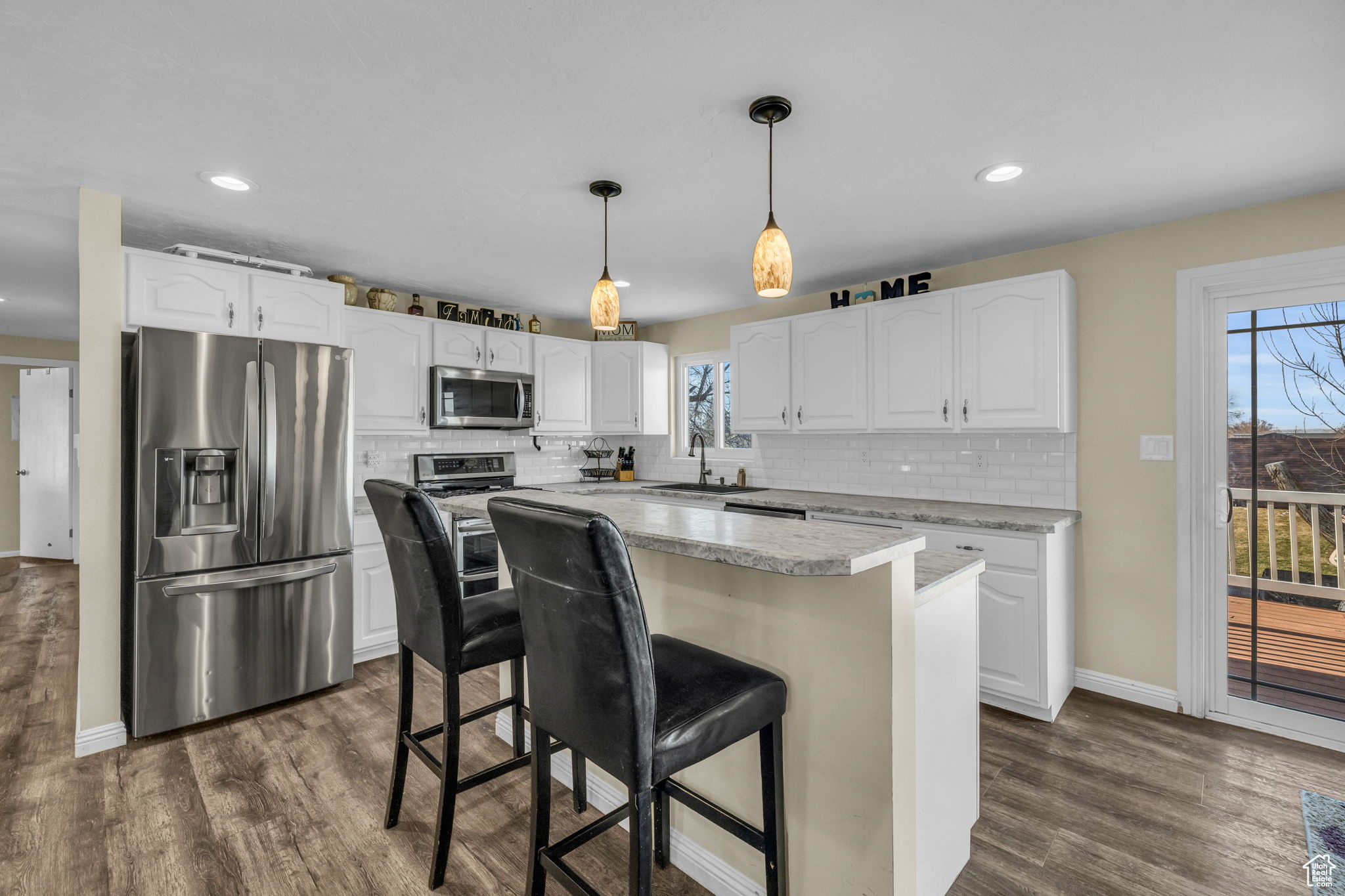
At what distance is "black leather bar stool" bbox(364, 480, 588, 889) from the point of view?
1.69m

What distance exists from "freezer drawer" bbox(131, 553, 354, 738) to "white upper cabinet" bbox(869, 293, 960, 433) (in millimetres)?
3111

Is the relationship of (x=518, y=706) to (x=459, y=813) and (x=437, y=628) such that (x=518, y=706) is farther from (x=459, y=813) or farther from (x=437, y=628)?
(x=437, y=628)

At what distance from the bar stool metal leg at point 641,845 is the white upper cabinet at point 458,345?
342 cm

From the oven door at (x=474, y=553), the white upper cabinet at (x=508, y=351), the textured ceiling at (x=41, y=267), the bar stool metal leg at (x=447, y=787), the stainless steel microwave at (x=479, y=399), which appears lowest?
the bar stool metal leg at (x=447, y=787)

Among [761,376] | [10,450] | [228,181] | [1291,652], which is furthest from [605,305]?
[10,450]

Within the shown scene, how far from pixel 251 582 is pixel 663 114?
2.72 metres

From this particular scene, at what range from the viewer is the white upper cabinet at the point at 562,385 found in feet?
15.1

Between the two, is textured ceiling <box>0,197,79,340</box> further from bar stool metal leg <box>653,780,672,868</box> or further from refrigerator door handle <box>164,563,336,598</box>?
bar stool metal leg <box>653,780,672,868</box>

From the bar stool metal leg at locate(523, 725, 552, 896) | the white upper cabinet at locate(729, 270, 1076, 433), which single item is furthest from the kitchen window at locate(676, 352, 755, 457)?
the bar stool metal leg at locate(523, 725, 552, 896)

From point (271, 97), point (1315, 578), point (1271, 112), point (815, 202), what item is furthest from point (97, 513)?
point (1315, 578)

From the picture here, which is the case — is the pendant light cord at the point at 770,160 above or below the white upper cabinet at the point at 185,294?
above

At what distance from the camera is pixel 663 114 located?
6.29ft

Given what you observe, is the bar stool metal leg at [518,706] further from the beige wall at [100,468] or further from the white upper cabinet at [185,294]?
the white upper cabinet at [185,294]

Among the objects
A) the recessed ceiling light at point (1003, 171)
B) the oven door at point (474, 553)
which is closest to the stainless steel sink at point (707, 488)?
the oven door at point (474, 553)
